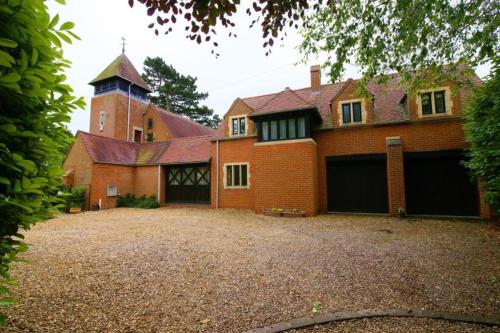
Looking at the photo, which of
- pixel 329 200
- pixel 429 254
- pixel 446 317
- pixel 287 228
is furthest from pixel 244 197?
pixel 446 317

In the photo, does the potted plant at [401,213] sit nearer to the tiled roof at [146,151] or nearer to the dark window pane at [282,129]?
the dark window pane at [282,129]

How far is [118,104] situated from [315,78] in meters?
21.1

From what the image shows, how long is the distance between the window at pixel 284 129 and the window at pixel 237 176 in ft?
8.47

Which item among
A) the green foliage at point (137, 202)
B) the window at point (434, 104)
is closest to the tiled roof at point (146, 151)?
A: the green foliage at point (137, 202)

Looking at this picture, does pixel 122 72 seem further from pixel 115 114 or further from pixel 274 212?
pixel 274 212

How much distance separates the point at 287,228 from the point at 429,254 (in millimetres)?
4507

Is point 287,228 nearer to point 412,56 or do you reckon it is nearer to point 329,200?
point 329,200

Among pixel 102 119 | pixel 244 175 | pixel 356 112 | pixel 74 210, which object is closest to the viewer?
pixel 356 112

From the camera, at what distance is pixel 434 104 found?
1164cm

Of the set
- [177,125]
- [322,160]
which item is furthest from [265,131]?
[177,125]

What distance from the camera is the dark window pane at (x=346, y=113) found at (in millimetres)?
13062

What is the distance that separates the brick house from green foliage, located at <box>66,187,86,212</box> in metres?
0.44

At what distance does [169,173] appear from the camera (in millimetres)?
18625

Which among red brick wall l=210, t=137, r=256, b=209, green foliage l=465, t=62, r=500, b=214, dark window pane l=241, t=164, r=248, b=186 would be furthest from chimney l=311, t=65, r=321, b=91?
green foliage l=465, t=62, r=500, b=214
